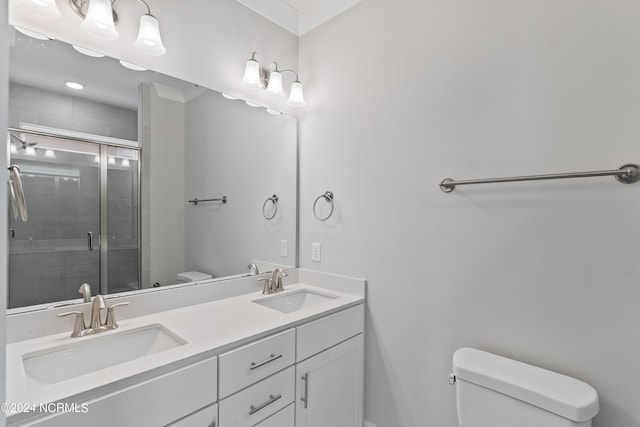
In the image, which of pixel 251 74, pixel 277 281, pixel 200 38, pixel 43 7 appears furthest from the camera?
pixel 277 281

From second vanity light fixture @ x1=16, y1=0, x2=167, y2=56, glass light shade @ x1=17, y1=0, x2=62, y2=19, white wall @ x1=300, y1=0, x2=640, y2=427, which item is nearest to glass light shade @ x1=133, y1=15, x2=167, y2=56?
second vanity light fixture @ x1=16, y1=0, x2=167, y2=56

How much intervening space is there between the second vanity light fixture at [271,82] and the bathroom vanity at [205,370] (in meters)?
1.25

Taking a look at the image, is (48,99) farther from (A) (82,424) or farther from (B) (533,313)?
(B) (533,313)

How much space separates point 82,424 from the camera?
2.58 feet

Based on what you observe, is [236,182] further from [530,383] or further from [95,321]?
[530,383]

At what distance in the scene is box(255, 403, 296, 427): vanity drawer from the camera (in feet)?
3.99

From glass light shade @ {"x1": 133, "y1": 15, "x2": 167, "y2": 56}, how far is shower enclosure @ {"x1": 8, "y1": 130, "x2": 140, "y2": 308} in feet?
1.47

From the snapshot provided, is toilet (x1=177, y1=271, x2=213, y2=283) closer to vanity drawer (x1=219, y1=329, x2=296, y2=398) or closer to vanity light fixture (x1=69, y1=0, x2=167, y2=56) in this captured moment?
vanity drawer (x1=219, y1=329, x2=296, y2=398)

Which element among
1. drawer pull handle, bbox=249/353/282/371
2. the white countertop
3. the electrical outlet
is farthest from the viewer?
→ the electrical outlet

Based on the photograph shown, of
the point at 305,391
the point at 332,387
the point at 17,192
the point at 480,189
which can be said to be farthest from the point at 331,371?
the point at 17,192

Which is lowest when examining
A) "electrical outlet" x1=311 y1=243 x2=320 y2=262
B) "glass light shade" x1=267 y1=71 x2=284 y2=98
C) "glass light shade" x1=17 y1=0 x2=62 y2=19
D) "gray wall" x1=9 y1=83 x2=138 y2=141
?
"electrical outlet" x1=311 y1=243 x2=320 y2=262

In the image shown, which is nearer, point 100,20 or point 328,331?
point 100,20

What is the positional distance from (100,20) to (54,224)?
0.83m

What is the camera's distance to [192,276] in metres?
1.59
